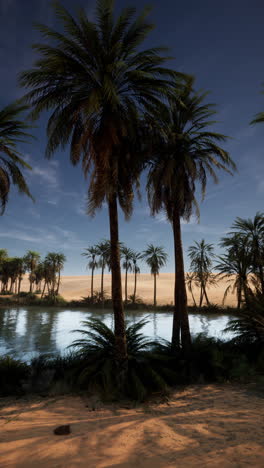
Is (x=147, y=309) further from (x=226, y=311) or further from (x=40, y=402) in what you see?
(x=40, y=402)

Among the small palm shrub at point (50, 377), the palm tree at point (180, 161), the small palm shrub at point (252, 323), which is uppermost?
the palm tree at point (180, 161)

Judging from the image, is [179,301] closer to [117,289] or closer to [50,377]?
[117,289]

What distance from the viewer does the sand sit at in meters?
4.27

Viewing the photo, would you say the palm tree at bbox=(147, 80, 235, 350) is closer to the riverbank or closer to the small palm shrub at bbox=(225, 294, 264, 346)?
the small palm shrub at bbox=(225, 294, 264, 346)

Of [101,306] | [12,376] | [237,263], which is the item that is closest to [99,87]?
[12,376]

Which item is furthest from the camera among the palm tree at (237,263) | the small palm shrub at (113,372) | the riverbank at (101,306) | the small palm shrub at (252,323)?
the riverbank at (101,306)

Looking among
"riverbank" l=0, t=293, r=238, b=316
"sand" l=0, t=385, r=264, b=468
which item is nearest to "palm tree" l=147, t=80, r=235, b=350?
"sand" l=0, t=385, r=264, b=468

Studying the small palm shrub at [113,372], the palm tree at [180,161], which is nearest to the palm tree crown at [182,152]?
the palm tree at [180,161]

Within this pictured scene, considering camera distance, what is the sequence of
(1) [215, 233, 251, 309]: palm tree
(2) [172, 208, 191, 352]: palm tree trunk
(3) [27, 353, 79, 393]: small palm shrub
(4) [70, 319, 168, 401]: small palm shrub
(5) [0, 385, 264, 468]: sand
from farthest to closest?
(1) [215, 233, 251, 309]: palm tree < (2) [172, 208, 191, 352]: palm tree trunk < (3) [27, 353, 79, 393]: small palm shrub < (4) [70, 319, 168, 401]: small palm shrub < (5) [0, 385, 264, 468]: sand

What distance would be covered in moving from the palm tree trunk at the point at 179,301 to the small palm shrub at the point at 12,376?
636 cm

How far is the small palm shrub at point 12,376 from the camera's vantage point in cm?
802

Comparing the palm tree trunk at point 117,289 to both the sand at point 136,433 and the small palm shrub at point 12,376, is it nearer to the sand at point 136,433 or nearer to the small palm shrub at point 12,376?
the sand at point 136,433

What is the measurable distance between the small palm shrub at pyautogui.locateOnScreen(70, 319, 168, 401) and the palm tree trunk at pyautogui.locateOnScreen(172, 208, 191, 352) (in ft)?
8.37

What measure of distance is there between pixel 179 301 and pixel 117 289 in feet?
14.2
